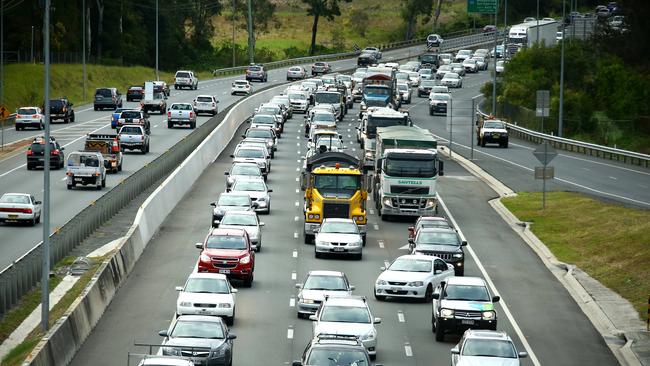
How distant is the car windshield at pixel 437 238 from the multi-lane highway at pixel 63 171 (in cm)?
1351

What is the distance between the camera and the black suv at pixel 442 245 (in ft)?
136

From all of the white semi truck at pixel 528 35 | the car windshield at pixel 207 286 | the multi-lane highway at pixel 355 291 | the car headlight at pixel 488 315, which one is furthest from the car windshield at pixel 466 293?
the white semi truck at pixel 528 35

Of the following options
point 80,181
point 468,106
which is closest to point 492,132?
point 468,106

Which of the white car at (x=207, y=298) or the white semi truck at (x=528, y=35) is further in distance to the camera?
the white semi truck at (x=528, y=35)

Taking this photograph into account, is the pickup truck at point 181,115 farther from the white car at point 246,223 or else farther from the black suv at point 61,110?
the white car at point 246,223

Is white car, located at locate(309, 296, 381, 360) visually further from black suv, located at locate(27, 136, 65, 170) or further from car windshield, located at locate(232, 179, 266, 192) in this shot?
black suv, located at locate(27, 136, 65, 170)

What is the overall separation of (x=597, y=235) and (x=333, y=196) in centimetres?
1031

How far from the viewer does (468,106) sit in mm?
78875

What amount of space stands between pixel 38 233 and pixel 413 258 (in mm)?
17721

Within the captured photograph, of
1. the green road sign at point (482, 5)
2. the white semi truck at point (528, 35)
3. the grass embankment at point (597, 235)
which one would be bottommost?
the grass embankment at point (597, 235)

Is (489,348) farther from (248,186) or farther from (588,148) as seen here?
(588,148)

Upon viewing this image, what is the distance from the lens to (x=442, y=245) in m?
41.8

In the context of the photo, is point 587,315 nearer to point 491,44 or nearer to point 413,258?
point 413,258

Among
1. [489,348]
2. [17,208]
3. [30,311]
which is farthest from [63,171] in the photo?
[489,348]
